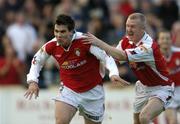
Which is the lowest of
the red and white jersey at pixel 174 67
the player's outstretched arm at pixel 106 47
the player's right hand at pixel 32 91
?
→ the red and white jersey at pixel 174 67

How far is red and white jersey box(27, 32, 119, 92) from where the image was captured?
12.5 m

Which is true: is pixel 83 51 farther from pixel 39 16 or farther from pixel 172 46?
pixel 39 16

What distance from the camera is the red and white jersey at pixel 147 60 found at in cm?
1251

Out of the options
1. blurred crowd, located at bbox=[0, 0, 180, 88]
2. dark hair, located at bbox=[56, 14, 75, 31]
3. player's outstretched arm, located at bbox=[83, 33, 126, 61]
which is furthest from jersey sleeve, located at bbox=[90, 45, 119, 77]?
blurred crowd, located at bbox=[0, 0, 180, 88]

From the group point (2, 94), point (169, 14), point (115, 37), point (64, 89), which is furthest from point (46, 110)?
point (64, 89)

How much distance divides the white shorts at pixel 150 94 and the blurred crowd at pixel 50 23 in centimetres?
492

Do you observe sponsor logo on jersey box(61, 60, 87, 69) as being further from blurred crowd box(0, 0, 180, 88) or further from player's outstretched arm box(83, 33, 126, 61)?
blurred crowd box(0, 0, 180, 88)

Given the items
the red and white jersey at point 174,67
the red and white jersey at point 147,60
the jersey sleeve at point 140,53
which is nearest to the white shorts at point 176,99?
the red and white jersey at point 174,67

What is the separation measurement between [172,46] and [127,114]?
3490 millimetres

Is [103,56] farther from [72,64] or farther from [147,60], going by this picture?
[147,60]

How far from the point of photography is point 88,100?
503 inches

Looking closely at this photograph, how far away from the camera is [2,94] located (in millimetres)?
18656

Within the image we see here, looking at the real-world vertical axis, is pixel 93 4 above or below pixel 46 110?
above

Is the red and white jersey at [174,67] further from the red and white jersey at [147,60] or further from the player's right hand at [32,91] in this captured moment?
the player's right hand at [32,91]
